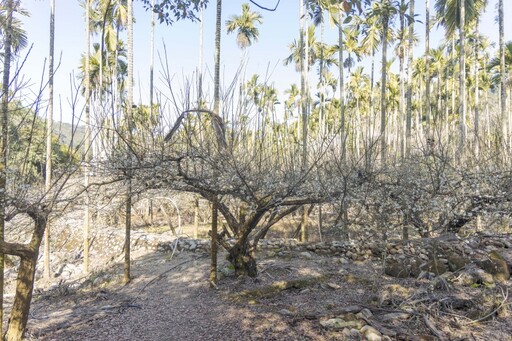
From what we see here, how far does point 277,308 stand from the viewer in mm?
5387

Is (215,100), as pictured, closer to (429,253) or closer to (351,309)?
(351,309)

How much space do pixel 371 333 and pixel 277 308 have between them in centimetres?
169

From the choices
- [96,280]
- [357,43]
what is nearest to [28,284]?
[96,280]

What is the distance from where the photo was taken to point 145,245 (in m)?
11.3

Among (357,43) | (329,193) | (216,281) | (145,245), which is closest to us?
(329,193)

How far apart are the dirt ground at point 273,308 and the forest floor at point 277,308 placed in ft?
0.05

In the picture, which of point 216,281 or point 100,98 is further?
point 216,281

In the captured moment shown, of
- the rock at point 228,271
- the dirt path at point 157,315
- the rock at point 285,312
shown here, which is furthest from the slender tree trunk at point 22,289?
the rock at point 228,271

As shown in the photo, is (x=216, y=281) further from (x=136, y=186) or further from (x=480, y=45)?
(x=480, y=45)

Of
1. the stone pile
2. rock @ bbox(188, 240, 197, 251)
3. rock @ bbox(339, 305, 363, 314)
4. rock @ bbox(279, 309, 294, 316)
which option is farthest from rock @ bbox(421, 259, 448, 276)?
rock @ bbox(188, 240, 197, 251)

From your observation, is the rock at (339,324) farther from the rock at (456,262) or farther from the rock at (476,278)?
the rock at (456,262)

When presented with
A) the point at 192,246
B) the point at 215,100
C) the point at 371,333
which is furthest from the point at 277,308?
the point at 192,246

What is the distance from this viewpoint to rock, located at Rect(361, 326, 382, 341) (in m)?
4.07

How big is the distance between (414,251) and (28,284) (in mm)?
7830
